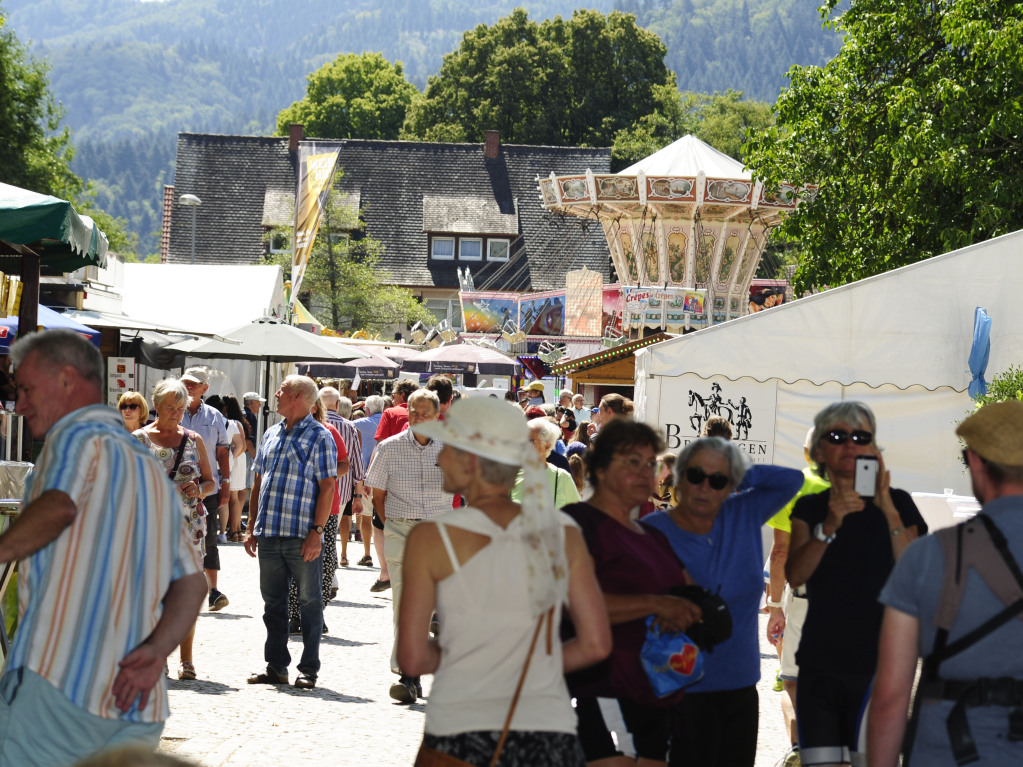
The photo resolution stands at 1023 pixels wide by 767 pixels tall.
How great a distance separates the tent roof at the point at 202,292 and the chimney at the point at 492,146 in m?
30.1

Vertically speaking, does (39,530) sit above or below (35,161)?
below

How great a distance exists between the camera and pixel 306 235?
2722cm

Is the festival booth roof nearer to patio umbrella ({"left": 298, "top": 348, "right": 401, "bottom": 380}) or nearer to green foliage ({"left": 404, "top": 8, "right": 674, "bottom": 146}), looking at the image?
patio umbrella ({"left": 298, "top": 348, "right": 401, "bottom": 380})

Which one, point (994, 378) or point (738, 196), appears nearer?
point (994, 378)

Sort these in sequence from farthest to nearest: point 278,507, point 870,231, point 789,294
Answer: point 789,294 → point 870,231 → point 278,507

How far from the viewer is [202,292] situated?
29.7 meters

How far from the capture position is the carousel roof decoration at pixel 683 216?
36.4 metres

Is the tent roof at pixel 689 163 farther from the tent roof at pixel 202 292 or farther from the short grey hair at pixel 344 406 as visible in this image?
the short grey hair at pixel 344 406

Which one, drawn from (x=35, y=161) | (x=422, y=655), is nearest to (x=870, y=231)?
(x=422, y=655)

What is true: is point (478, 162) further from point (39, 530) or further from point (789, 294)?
point (39, 530)

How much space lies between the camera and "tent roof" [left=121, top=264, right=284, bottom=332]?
92.0ft

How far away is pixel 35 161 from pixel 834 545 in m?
40.8

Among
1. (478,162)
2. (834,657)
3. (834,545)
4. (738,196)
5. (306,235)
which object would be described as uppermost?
(478,162)

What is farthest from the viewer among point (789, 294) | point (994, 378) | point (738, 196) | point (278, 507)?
point (789, 294)
